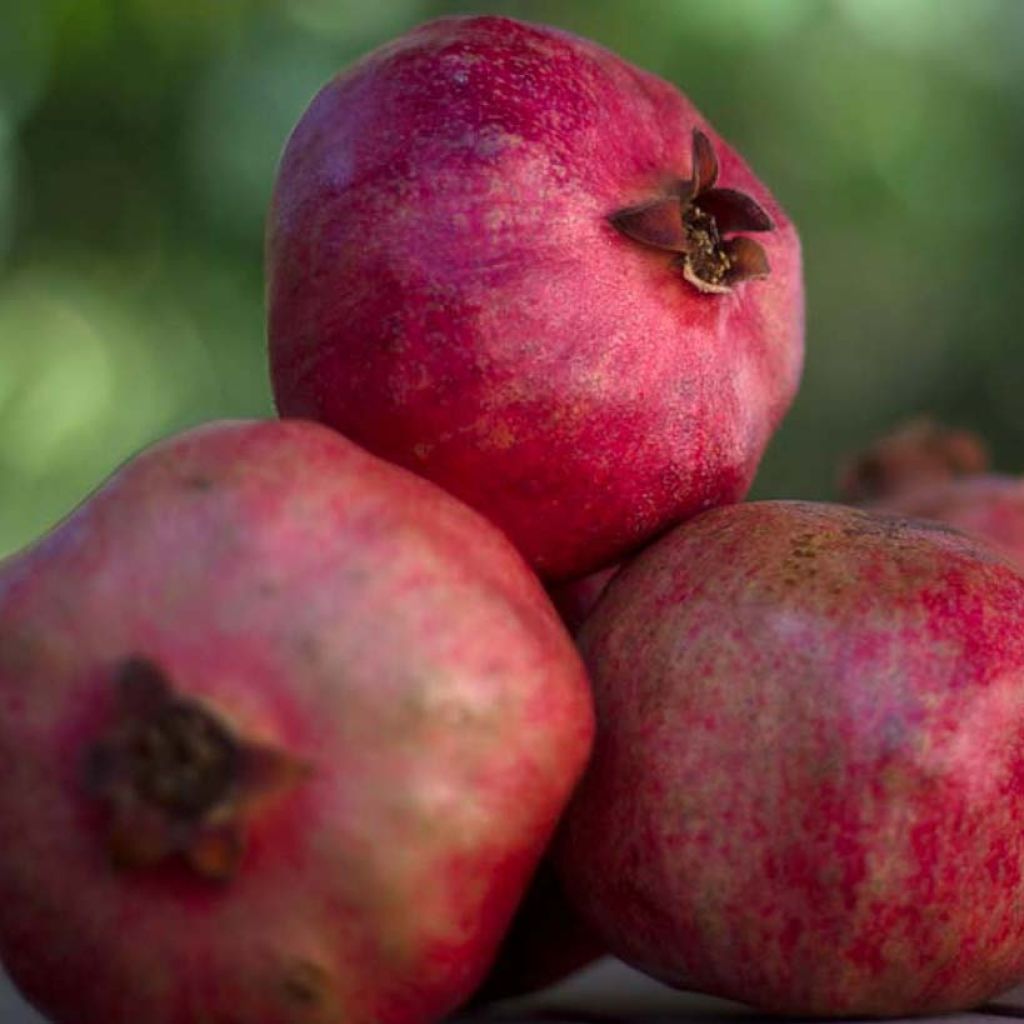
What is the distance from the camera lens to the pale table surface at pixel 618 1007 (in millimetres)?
1098

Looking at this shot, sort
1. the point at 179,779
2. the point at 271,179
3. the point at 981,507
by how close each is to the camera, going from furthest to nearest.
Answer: the point at 271,179 → the point at 981,507 → the point at 179,779

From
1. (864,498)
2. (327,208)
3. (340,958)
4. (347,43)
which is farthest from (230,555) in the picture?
(347,43)

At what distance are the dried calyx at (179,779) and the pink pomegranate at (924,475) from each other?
3.69 feet

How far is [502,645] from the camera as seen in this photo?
891 millimetres

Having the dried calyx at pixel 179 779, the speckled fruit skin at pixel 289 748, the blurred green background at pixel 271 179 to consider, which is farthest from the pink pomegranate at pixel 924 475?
the blurred green background at pixel 271 179

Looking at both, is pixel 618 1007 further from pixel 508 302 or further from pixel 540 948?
pixel 508 302

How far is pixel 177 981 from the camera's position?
84cm

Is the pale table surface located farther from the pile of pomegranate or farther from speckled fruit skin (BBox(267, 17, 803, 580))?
speckled fruit skin (BBox(267, 17, 803, 580))

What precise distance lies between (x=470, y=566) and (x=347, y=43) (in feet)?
14.0

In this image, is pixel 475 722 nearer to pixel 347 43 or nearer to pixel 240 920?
pixel 240 920

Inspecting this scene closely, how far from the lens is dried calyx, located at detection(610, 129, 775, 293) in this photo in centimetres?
107

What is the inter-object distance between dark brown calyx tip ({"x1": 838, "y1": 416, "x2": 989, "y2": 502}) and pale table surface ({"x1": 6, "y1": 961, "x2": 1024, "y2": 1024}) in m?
1.05

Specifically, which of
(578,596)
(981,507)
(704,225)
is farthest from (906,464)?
(704,225)

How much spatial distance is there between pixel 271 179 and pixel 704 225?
4.20 metres
